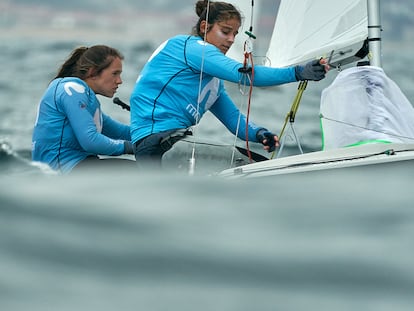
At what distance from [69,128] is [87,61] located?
0.69ft

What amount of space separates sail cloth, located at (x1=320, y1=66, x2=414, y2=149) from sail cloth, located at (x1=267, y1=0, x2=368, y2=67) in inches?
11.3

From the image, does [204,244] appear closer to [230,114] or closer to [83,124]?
[83,124]

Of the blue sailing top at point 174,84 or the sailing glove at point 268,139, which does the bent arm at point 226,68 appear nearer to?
the blue sailing top at point 174,84

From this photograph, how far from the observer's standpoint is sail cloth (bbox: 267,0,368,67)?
2805 millimetres

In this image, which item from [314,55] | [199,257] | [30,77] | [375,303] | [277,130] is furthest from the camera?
[30,77]

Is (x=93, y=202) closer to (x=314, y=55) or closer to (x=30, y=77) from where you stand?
(x=314, y=55)

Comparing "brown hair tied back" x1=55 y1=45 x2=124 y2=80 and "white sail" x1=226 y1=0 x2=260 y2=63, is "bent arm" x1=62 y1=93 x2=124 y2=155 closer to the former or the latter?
"brown hair tied back" x1=55 y1=45 x2=124 y2=80

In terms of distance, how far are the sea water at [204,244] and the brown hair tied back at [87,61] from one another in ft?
3.07

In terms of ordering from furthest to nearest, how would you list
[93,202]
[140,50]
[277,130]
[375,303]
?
1. [140,50]
2. [277,130]
3. [93,202]
4. [375,303]

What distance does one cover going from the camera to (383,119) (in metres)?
2.43

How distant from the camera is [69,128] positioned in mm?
2576

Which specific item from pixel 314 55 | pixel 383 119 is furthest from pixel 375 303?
pixel 314 55

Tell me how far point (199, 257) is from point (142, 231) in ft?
0.39

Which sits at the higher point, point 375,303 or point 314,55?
point 314,55
